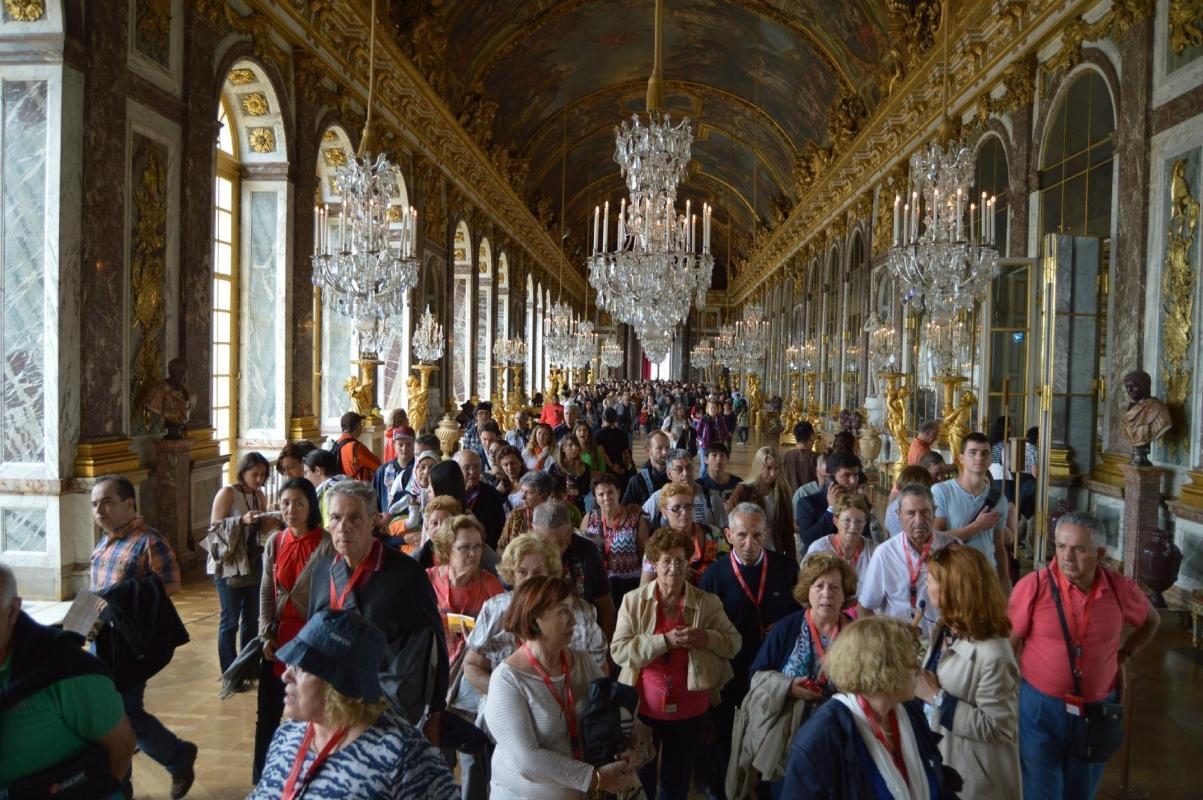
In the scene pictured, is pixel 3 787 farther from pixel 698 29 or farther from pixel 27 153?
pixel 698 29

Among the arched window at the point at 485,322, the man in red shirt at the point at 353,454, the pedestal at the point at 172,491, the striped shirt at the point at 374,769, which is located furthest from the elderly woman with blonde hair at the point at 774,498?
the arched window at the point at 485,322

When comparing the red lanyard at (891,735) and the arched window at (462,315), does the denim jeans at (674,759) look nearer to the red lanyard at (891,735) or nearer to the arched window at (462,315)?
the red lanyard at (891,735)

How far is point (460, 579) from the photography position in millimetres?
3994

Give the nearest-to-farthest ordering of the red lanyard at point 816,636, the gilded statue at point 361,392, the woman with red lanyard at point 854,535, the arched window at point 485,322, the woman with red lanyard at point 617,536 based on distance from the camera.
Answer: the red lanyard at point 816,636 < the woman with red lanyard at point 854,535 < the woman with red lanyard at point 617,536 < the gilded statue at point 361,392 < the arched window at point 485,322

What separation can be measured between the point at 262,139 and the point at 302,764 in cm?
1030

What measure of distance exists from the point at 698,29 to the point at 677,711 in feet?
73.1

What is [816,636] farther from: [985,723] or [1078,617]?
[1078,617]

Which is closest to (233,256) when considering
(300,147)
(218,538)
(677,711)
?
(300,147)

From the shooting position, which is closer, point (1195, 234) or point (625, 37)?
point (1195, 234)

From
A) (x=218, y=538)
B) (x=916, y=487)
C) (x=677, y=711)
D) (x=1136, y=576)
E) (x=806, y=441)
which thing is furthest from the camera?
(x=806, y=441)

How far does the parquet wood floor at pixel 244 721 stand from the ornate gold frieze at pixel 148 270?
236cm

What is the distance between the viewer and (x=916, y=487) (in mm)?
4250

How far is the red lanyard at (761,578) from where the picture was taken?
4191mm

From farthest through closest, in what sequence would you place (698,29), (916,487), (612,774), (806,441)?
(698,29) → (806,441) → (916,487) → (612,774)
